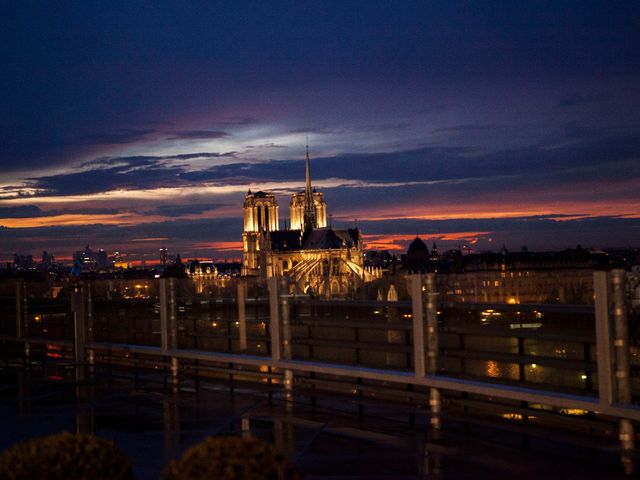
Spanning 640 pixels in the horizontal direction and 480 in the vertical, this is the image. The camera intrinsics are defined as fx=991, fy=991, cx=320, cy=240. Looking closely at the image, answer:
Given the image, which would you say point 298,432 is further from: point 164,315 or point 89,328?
point 89,328

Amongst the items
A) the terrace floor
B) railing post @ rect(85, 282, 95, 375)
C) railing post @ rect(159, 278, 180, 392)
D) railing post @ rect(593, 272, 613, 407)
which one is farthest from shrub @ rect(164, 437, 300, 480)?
railing post @ rect(85, 282, 95, 375)

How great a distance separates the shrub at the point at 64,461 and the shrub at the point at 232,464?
0.25 metres

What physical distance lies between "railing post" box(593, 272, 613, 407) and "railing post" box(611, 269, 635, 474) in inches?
1.9

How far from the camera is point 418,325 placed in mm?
8867

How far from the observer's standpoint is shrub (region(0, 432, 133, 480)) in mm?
4117

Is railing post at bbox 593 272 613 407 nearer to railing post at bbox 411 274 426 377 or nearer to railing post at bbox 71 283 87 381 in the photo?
railing post at bbox 411 274 426 377

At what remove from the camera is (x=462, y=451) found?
734 centimetres

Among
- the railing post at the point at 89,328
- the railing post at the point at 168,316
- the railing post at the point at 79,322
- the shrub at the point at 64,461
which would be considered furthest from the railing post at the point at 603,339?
A: the railing post at the point at 89,328

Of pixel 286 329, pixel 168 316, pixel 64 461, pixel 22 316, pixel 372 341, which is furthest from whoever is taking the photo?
pixel 22 316

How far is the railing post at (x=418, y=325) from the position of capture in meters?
8.79

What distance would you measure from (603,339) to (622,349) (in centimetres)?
15

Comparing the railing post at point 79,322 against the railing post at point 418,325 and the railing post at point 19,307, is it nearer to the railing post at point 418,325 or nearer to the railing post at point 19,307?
the railing post at point 19,307

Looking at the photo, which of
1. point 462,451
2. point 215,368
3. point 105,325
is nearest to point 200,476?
point 462,451

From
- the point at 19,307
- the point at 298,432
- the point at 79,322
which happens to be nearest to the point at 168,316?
the point at 79,322
